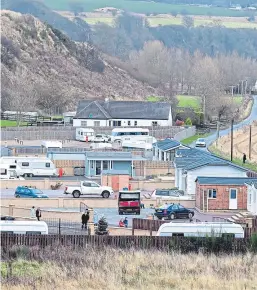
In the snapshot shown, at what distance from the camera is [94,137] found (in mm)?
61219

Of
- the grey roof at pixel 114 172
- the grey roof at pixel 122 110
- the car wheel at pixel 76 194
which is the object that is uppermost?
the grey roof at pixel 122 110

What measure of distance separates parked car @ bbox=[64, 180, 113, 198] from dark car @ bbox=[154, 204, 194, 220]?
16.5ft

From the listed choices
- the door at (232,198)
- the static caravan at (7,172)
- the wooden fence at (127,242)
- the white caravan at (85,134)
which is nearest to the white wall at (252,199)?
the door at (232,198)

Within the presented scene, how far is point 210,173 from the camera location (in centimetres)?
3766

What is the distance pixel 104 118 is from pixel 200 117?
8562mm

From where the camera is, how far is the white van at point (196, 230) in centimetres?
2445

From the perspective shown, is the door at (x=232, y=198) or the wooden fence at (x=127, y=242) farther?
the door at (x=232, y=198)

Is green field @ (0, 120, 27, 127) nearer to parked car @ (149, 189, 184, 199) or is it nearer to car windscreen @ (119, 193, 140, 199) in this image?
parked car @ (149, 189, 184, 199)

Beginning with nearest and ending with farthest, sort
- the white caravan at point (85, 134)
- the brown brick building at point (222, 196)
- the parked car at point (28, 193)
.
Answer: the brown brick building at point (222, 196) < the parked car at point (28, 193) < the white caravan at point (85, 134)

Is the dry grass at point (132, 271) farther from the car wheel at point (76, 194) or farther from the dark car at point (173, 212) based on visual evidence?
the car wheel at point (76, 194)

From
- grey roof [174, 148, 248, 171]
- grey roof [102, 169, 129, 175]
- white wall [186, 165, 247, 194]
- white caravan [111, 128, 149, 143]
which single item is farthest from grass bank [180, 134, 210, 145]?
white wall [186, 165, 247, 194]

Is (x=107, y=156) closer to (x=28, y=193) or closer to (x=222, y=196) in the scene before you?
(x=28, y=193)

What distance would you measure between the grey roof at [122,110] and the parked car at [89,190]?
108 ft

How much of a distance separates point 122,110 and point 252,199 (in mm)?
38293
